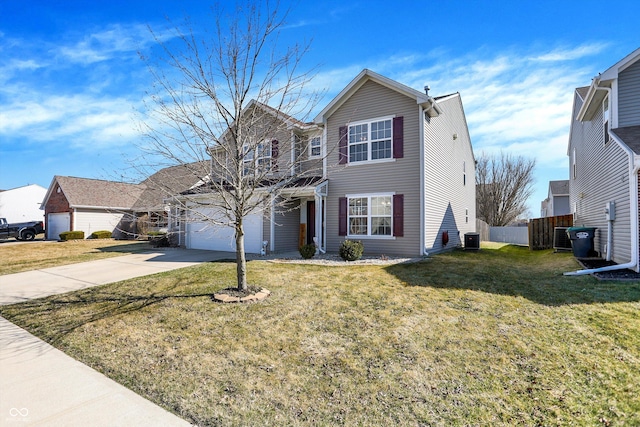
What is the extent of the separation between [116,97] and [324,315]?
280 inches

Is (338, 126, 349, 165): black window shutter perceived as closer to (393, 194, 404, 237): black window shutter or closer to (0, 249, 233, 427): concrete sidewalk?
(393, 194, 404, 237): black window shutter

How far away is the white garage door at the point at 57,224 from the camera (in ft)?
80.9

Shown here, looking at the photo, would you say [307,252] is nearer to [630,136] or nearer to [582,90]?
[630,136]

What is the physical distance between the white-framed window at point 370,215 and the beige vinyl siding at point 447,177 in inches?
54.7

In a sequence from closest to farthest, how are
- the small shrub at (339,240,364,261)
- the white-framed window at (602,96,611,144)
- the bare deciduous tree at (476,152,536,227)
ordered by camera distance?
the white-framed window at (602,96,611,144), the small shrub at (339,240,364,261), the bare deciduous tree at (476,152,536,227)

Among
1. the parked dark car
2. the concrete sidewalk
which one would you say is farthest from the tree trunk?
the parked dark car

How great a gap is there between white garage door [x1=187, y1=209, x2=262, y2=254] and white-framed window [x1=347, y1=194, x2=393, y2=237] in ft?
12.5

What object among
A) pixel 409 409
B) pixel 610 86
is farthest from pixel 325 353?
pixel 610 86

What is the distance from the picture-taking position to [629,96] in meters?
9.10

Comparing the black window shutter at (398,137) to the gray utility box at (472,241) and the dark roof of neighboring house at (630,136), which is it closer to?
the dark roof of neighboring house at (630,136)

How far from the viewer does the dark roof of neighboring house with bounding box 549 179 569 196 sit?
29558mm

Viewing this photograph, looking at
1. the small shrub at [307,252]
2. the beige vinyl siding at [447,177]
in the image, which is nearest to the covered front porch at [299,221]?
the small shrub at [307,252]

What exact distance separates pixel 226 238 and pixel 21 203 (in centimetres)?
3744

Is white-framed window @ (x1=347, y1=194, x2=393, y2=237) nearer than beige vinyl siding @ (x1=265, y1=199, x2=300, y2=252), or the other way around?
white-framed window @ (x1=347, y1=194, x2=393, y2=237)
